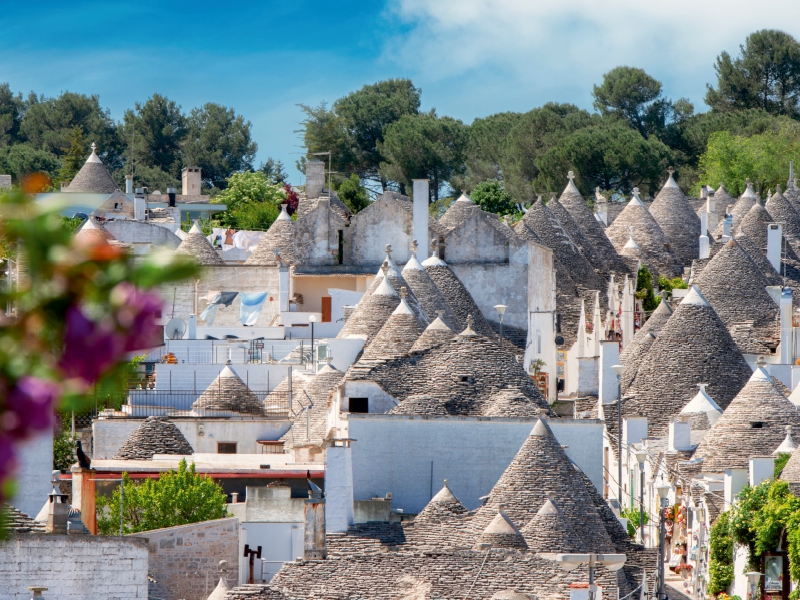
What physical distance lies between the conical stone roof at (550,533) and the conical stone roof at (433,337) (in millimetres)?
8600

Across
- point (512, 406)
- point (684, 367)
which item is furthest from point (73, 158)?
point (512, 406)

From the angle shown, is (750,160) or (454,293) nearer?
(454,293)

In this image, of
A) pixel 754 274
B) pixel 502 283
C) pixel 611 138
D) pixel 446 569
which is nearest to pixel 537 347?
pixel 502 283

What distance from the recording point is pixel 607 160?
82.8 metres

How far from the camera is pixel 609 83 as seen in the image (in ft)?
321

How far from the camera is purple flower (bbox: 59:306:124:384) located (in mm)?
2338

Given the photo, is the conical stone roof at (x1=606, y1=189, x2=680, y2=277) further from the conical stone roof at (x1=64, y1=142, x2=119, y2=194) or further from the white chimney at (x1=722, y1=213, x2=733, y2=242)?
the conical stone roof at (x1=64, y1=142, x2=119, y2=194)

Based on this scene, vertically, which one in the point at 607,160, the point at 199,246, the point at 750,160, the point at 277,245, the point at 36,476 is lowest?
the point at 36,476

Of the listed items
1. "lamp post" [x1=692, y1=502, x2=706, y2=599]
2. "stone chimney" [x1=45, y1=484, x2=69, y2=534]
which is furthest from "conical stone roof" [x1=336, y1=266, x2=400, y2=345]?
"stone chimney" [x1=45, y1=484, x2=69, y2=534]

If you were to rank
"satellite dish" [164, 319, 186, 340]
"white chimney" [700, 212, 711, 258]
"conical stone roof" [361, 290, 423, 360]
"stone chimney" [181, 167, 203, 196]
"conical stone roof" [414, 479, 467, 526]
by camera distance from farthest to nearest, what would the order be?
"stone chimney" [181, 167, 203, 196], "white chimney" [700, 212, 711, 258], "satellite dish" [164, 319, 186, 340], "conical stone roof" [361, 290, 423, 360], "conical stone roof" [414, 479, 467, 526]

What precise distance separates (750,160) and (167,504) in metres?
58.7

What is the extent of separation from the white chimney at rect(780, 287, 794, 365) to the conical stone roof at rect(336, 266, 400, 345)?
39.0 feet

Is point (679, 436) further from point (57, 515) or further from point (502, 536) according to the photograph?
point (57, 515)

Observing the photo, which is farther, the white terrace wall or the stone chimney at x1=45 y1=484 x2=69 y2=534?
the stone chimney at x1=45 y1=484 x2=69 y2=534
